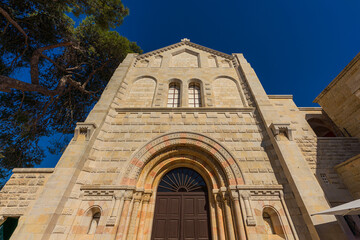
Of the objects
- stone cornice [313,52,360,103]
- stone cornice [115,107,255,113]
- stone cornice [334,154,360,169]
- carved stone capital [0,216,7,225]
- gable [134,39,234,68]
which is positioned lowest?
carved stone capital [0,216,7,225]

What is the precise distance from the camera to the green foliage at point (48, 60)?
8.77m

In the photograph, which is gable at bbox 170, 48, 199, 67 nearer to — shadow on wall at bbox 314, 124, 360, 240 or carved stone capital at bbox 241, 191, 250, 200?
carved stone capital at bbox 241, 191, 250, 200

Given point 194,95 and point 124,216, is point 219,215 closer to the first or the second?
point 124,216

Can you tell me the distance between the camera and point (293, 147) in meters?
5.83

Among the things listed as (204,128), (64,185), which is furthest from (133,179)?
(204,128)

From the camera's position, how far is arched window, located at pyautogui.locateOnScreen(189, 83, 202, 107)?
8800mm

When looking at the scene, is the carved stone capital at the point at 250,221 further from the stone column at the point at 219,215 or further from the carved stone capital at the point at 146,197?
the carved stone capital at the point at 146,197

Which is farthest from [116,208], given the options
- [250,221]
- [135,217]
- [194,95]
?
[194,95]

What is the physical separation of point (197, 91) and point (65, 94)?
10.6 m

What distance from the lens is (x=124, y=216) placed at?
15.9 ft

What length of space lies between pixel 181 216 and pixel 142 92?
6.98 m

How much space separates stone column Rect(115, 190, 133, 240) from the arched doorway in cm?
131

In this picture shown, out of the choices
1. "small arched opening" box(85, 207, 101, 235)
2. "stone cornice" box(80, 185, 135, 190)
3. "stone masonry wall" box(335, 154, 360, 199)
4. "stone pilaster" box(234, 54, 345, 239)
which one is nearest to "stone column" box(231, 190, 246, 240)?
"stone pilaster" box(234, 54, 345, 239)

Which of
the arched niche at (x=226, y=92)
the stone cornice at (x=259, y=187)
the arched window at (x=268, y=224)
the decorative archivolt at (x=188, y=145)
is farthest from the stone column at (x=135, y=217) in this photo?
the arched niche at (x=226, y=92)
